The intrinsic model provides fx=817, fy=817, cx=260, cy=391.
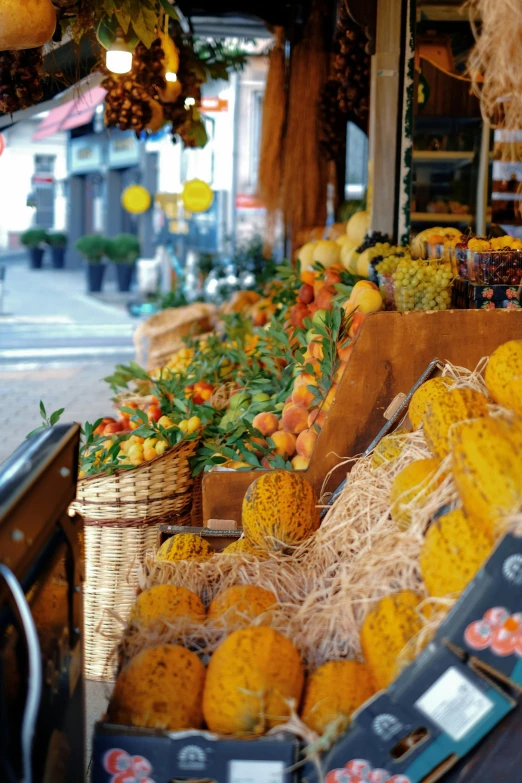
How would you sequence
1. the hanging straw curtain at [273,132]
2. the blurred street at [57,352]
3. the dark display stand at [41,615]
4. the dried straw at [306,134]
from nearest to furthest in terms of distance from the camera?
1. the dark display stand at [41,615]
2. the dried straw at [306,134]
3. the hanging straw curtain at [273,132]
4. the blurred street at [57,352]

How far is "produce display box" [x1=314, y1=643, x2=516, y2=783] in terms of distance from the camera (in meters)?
1.27

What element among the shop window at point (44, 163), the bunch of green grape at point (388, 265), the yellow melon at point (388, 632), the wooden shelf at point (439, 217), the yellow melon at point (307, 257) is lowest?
the yellow melon at point (388, 632)

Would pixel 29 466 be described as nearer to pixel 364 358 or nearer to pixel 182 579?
pixel 182 579

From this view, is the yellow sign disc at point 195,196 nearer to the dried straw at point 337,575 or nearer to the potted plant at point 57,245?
the dried straw at point 337,575

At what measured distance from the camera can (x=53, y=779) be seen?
128 centimetres

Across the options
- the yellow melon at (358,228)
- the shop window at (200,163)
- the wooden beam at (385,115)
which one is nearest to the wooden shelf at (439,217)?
the yellow melon at (358,228)

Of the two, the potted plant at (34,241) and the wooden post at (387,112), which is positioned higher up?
the potted plant at (34,241)

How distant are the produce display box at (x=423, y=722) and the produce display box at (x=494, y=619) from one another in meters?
0.02

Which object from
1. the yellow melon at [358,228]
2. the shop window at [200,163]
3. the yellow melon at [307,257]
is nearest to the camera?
the yellow melon at [358,228]

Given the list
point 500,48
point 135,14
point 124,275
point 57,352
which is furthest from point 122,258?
point 500,48

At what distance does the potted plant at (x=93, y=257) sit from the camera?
18.4 metres

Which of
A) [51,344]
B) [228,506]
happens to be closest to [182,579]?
[228,506]

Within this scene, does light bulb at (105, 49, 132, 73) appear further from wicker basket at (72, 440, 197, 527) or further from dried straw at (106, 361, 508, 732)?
dried straw at (106, 361, 508, 732)

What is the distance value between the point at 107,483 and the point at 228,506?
52 centimetres
